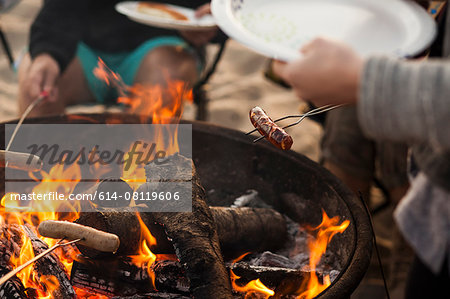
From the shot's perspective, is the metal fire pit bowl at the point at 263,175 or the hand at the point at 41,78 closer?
the metal fire pit bowl at the point at 263,175

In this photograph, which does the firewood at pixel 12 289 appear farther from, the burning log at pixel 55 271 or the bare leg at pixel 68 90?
the bare leg at pixel 68 90

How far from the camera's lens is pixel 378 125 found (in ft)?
2.96

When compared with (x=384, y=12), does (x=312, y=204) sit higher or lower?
lower

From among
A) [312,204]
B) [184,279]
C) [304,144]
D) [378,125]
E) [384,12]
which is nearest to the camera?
[378,125]

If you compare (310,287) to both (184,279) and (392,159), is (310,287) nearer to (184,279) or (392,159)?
(184,279)

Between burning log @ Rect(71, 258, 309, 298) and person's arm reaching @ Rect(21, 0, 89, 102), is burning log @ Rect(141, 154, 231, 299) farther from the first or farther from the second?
person's arm reaching @ Rect(21, 0, 89, 102)

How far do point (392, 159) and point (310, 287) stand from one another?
1.09 meters

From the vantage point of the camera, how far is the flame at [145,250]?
4.71 ft

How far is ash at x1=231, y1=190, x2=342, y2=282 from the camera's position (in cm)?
161

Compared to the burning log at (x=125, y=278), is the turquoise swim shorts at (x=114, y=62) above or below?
below

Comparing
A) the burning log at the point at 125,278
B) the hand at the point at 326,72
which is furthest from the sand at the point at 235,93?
the hand at the point at 326,72

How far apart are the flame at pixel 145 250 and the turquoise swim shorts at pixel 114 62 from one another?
1408 millimetres

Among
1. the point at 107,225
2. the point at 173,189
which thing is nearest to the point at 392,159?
the point at 173,189

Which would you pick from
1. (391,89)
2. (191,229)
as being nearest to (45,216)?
(191,229)
